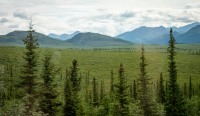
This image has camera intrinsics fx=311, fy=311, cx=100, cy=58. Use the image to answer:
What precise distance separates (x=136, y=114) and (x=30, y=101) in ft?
52.1

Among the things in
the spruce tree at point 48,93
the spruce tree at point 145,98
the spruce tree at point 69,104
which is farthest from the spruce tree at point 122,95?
the spruce tree at point 69,104

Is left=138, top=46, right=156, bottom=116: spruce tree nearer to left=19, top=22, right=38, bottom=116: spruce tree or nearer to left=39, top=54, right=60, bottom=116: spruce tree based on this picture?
left=39, top=54, right=60, bottom=116: spruce tree

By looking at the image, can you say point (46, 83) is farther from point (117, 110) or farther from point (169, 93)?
point (169, 93)

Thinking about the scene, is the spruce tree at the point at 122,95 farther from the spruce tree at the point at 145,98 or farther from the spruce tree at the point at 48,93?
the spruce tree at the point at 48,93

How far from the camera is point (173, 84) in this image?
49.8 metres

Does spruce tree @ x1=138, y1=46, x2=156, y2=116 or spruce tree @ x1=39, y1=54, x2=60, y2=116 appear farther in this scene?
spruce tree @ x1=138, y1=46, x2=156, y2=116

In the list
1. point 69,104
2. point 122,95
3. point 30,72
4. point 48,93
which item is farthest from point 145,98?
point 30,72

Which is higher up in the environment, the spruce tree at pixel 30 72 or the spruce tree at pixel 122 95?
the spruce tree at pixel 30 72

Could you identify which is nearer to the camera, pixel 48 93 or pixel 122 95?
pixel 48 93

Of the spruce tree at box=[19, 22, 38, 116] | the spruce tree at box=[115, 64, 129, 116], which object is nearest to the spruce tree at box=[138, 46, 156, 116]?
the spruce tree at box=[115, 64, 129, 116]

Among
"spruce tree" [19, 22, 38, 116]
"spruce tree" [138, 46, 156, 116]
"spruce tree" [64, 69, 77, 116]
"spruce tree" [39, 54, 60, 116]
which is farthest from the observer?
"spruce tree" [64, 69, 77, 116]

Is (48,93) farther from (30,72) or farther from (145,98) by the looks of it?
(145,98)

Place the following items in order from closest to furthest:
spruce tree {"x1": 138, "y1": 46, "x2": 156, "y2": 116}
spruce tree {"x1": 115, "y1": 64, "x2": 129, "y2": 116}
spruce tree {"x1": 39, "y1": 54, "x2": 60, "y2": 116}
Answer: spruce tree {"x1": 39, "y1": 54, "x2": 60, "y2": 116}
spruce tree {"x1": 115, "y1": 64, "x2": 129, "y2": 116}
spruce tree {"x1": 138, "y1": 46, "x2": 156, "y2": 116}

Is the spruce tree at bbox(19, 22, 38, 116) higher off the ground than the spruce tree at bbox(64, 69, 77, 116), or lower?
higher
